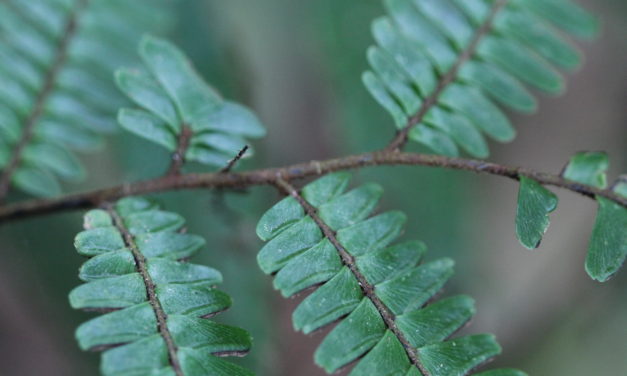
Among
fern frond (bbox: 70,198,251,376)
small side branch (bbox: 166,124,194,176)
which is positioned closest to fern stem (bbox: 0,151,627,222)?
small side branch (bbox: 166,124,194,176)

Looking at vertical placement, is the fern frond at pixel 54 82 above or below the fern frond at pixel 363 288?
above

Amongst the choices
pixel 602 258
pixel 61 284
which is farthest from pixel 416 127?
pixel 61 284

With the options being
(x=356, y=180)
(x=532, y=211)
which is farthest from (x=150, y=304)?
(x=356, y=180)

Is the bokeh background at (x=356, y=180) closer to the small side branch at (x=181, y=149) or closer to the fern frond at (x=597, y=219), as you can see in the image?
the small side branch at (x=181, y=149)

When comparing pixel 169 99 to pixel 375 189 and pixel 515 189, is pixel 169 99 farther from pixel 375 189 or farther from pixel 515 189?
pixel 515 189

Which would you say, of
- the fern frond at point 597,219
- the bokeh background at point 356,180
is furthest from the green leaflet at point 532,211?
the bokeh background at point 356,180

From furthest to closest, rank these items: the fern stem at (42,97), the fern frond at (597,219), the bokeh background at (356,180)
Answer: the bokeh background at (356,180), the fern stem at (42,97), the fern frond at (597,219)

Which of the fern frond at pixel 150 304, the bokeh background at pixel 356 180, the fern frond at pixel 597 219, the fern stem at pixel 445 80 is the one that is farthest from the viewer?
the bokeh background at pixel 356 180

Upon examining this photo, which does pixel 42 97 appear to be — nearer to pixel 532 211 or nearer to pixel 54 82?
pixel 54 82
